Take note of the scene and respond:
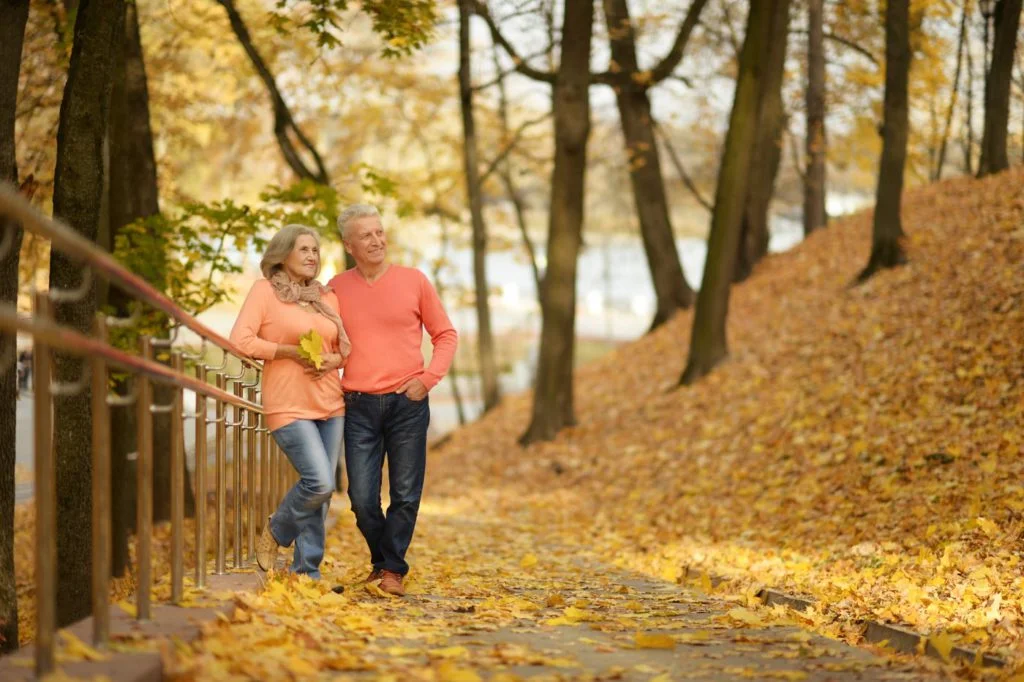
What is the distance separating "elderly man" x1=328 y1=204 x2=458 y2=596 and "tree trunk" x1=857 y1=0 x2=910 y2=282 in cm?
1090

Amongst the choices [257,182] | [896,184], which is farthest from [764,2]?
[257,182]

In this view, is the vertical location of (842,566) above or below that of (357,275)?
below

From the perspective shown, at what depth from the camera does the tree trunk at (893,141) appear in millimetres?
15852

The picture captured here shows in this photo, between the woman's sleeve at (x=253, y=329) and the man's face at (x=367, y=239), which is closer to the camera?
Result: the woman's sleeve at (x=253, y=329)

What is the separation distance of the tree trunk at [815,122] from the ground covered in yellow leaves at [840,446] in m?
2.74

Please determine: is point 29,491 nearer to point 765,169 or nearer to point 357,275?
point 765,169

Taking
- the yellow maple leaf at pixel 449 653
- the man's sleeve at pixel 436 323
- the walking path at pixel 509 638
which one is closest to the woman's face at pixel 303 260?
the man's sleeve at pixel 436 323

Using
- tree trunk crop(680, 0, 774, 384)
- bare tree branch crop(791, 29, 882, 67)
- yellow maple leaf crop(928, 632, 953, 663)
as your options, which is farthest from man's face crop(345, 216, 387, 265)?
bare tree branch crop(791, 29, 882, 67)

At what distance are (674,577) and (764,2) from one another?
9038 mm

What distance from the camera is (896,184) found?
53.4 feet

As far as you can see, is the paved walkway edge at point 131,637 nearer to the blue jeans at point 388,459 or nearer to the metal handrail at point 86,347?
the metal handrail at point 86,347

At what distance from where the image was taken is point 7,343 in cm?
737

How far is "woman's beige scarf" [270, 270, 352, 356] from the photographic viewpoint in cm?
630

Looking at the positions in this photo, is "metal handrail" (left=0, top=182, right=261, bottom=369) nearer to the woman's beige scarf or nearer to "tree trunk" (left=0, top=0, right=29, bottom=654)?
the woman's beige scarf
